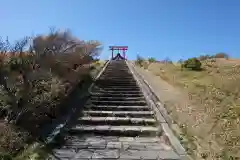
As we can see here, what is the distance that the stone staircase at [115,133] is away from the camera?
549 cm

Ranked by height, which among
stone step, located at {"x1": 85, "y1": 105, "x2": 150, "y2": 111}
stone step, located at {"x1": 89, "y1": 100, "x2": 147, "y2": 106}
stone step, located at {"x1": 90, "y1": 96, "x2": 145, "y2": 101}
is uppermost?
stone step, located at {"x1": 90, "y1": 96, "x2": 145, "y2": 101}

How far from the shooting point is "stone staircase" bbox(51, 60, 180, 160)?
5.49 metres

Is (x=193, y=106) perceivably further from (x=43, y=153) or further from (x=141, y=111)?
(x=43, y=153)

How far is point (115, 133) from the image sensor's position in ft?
22.5

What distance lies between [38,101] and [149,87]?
510 centimetres

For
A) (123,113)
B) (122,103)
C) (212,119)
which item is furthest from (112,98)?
(212,119)

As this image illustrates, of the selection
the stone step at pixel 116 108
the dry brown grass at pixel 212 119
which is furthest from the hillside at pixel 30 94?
the dry brown grass at pixel 212 119

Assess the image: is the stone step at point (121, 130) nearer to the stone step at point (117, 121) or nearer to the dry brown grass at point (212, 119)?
the stone step at point (117, 121)

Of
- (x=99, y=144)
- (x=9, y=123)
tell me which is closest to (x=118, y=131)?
(x=99, y=144)

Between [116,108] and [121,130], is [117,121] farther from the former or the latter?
[116,108]

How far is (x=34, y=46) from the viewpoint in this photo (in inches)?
379

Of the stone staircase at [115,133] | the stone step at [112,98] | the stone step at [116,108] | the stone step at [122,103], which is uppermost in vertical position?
the stone step at [112,98]

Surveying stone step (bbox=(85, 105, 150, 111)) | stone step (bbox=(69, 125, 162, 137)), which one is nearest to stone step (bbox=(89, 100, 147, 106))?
stone step (bbox=(85, 105, 150, 111))

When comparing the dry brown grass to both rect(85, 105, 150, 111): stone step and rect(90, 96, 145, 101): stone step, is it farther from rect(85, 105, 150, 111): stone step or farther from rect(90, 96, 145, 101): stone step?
rect(90, 96, 145, 101): stone step
